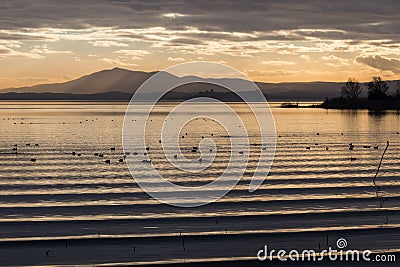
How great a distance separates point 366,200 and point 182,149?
2686cm

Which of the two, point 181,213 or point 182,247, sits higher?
point 181,213

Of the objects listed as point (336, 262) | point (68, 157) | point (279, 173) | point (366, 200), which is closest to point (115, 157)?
point (68, 157)

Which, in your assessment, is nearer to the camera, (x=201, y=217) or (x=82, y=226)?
(x=82, y=226)

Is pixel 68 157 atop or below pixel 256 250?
atop

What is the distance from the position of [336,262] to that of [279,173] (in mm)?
18415

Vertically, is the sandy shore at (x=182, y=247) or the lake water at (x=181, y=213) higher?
the lake water at (x=181, y=213)

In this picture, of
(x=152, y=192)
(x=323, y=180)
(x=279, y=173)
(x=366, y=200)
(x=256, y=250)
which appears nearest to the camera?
(x=256, y=250)

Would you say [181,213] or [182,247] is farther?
[181,213]

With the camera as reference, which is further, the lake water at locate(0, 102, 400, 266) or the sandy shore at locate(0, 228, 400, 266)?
the lake water at locate(0, 102, 400, 266)

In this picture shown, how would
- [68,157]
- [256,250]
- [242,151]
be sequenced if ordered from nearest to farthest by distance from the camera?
[256,250]
[68,157]
[242,151]

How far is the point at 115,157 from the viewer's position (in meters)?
45.0

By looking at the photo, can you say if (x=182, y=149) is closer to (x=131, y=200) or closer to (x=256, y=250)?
(x=131, y=200)

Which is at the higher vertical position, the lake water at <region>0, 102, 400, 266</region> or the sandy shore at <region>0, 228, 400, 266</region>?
the lake water at <region>0, 102, 400, 266</region>

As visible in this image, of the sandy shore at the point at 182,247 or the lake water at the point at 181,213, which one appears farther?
the lake water at the point at 181,213
